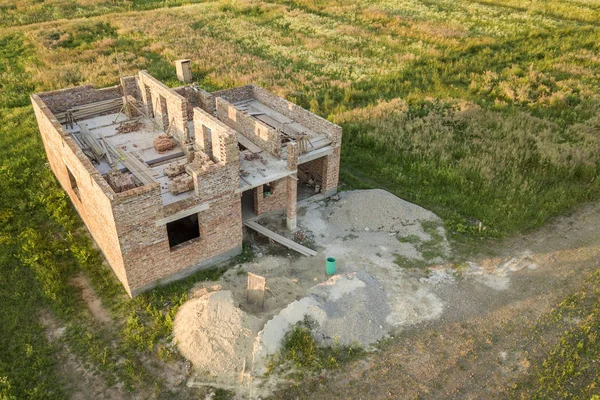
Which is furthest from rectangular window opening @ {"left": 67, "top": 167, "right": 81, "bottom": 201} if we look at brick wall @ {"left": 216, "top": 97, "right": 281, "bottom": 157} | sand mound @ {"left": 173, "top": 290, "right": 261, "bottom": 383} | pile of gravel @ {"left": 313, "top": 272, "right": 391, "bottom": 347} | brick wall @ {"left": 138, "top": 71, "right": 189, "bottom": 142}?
pile of gravel @ {"left": 313, "top": 272, "right": 391, "bottom": 347}

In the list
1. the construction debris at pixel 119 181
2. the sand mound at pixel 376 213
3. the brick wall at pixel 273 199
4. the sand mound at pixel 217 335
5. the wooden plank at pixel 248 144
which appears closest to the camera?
the sand mound at pixel 217 335

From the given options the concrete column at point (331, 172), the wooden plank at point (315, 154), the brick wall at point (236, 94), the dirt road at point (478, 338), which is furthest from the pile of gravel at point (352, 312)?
the brick wall at point (236, 94)

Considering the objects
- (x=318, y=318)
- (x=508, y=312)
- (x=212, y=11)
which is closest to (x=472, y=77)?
(x=508, y=312)

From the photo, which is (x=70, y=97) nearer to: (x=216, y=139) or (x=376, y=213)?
(x=216, y=139)

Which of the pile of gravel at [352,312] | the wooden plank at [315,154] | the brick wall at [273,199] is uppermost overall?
the wooden plank at [315,154]

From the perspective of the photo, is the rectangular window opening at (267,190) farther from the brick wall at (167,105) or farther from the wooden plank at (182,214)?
the brick wall at (167,105)

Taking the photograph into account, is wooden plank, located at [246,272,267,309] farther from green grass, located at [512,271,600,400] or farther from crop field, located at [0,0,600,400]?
green grass, located at [512,271,600,400]
